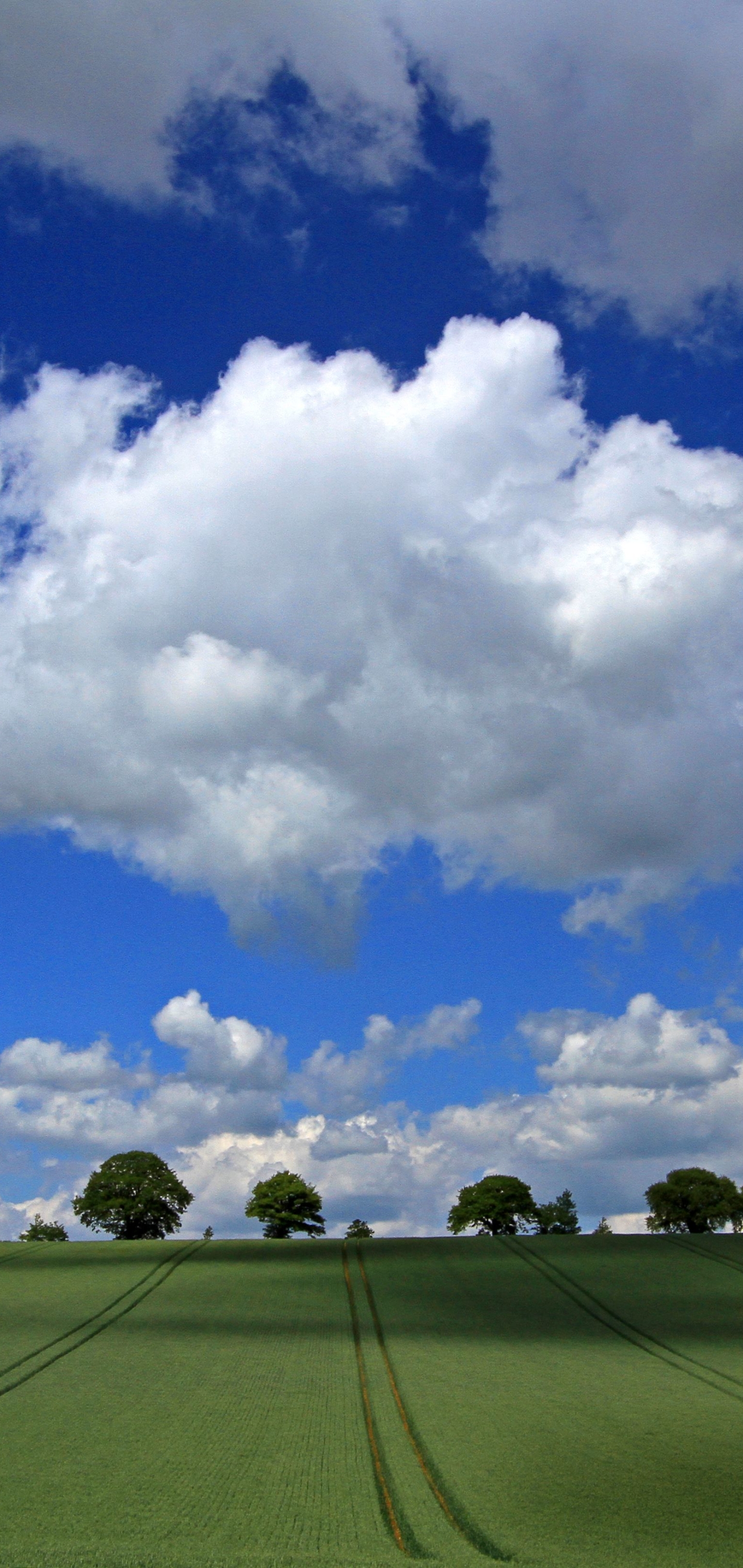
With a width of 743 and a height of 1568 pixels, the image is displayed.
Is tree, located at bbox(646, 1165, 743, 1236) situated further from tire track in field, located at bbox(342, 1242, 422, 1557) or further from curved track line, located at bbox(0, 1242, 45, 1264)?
tire track in field, located at bbox(342, 1242, 422, 1557)

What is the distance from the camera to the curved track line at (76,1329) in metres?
33.2

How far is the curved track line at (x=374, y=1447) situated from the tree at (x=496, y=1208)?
59777mm

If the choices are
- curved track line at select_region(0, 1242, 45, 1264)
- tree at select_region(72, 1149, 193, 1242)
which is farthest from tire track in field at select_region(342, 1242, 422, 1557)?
tree at select_region(72, 1149, 193, 1242)

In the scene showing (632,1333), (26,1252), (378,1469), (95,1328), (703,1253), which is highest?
(26,1252)

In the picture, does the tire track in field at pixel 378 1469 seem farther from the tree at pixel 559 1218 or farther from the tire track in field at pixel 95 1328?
the tree at pixel 559 1218

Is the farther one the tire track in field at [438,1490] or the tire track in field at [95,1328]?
the tire track in field at [95,1328]

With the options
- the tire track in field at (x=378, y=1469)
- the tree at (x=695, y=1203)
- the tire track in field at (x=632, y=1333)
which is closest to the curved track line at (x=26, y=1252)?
the tire track in field at (x=632, y=1333)

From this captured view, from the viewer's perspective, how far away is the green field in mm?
18219

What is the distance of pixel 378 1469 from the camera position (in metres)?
22.3

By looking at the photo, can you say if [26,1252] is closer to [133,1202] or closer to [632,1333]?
[133,1202]

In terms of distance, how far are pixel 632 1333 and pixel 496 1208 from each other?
61.3 m

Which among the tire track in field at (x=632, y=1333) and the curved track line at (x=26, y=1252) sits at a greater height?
the curved track line at (x=26, y=1252)

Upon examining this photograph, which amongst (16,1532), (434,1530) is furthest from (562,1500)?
(16,1532)

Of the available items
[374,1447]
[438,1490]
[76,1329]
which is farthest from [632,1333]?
[438,1490]
